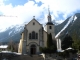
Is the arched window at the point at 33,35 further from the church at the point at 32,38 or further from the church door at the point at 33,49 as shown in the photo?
the church door at the point at 33,49

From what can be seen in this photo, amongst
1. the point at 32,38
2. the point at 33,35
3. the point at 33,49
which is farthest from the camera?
the point at 33,35

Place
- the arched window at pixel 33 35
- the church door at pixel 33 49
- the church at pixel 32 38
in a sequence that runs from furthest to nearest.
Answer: the arched window at pixel 33 35 → the church door at pixel 33 49 → the church at pixel 32 38

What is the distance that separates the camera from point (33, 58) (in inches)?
2160

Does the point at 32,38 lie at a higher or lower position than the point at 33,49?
higher

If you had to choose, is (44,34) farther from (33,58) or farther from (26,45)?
(33,58)

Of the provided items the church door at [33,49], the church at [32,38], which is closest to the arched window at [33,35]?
the church at [32,38]

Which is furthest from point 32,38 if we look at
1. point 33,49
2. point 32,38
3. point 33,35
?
point 33,49

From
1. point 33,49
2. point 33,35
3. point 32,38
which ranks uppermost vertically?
point 33,35

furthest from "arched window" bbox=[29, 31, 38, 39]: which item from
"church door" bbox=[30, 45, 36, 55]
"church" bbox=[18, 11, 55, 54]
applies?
"church door" bbox=[30, 45, 36, 55]

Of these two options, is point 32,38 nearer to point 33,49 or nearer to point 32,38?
point 32,38

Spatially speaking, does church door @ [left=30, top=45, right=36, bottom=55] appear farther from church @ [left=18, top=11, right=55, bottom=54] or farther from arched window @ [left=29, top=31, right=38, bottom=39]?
arched window @ [left=29, top=31, right=38, bottom=39]

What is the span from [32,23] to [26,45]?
838 cm

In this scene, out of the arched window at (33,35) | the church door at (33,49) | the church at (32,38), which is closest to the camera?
the church at (32,38)

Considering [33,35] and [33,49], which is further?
[33,35]
